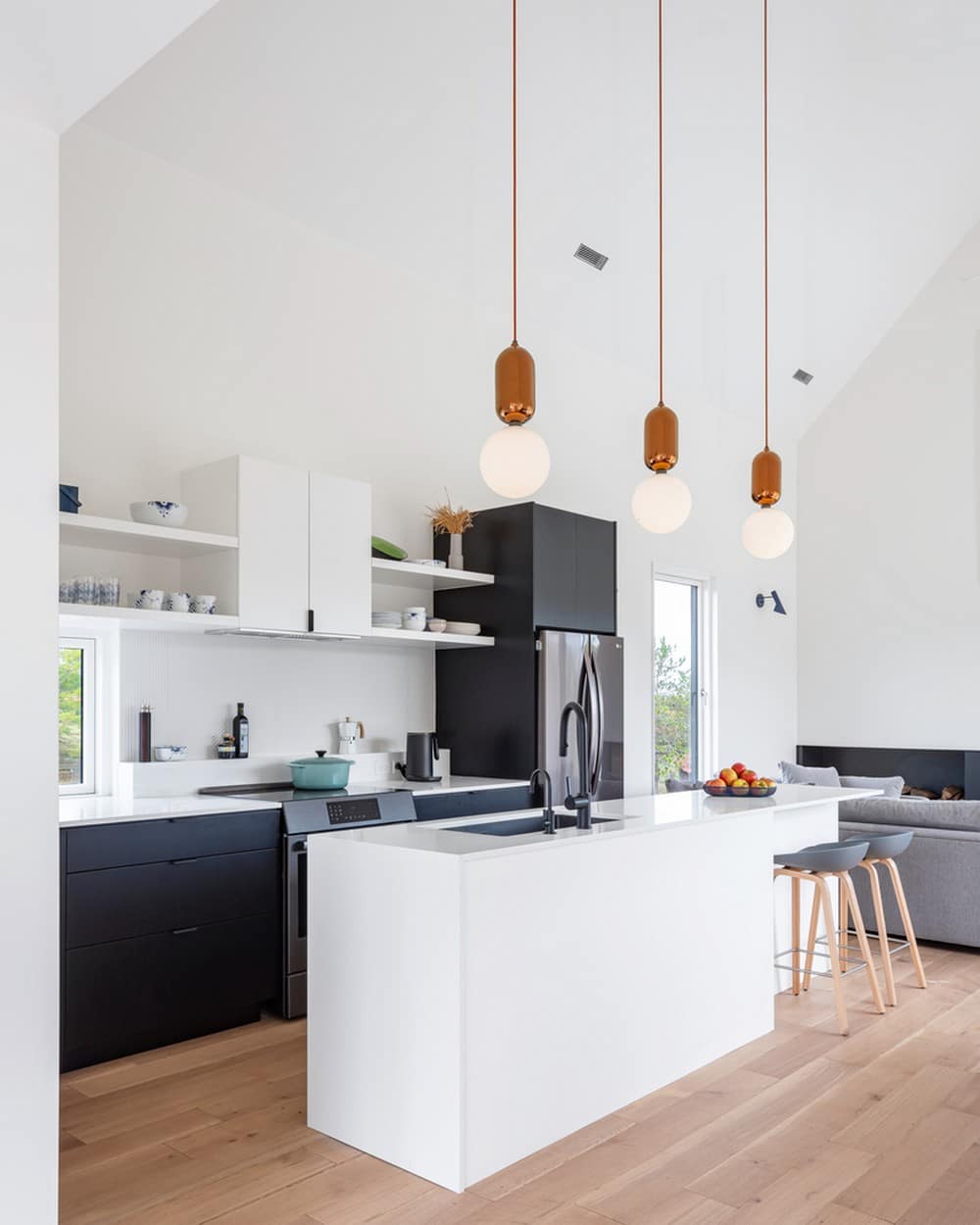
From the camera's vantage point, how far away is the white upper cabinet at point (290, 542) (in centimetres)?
445

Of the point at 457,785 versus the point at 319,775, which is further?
the point at 457,785

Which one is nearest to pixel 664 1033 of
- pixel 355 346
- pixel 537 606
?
pixel 537 606

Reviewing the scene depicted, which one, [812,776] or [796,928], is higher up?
[812,776]

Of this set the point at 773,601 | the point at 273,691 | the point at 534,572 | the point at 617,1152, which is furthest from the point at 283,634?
the point at 773,601

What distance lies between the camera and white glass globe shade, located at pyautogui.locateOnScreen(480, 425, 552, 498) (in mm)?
→ 3078

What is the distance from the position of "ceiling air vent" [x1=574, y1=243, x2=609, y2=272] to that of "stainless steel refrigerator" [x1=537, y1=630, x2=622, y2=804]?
219 cm

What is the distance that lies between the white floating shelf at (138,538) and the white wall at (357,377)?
223mm

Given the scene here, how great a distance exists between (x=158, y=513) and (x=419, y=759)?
1.79 m

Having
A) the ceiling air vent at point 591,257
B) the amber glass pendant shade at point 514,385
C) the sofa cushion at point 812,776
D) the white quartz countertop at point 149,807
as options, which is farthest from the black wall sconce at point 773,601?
the amber glass pendant shade at point 514,385

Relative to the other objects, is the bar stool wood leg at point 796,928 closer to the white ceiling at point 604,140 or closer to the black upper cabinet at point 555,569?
the black upper cabinet at point 555,569

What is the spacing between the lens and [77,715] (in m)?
4.47

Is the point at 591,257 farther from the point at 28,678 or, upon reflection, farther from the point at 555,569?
the point at 28,678

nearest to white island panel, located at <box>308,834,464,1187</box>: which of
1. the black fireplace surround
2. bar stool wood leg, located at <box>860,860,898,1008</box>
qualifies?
bar stool wood leg, located at <box>860,860,898,1008</box>

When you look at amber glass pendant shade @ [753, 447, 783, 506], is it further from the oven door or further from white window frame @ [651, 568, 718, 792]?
white window frame @ [651, 568, 718, 792]
